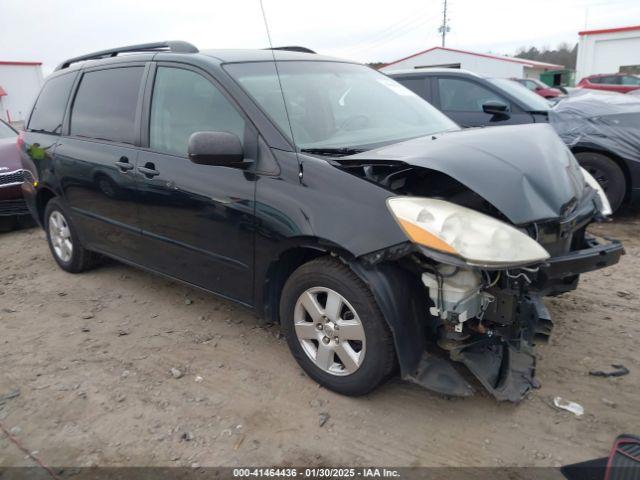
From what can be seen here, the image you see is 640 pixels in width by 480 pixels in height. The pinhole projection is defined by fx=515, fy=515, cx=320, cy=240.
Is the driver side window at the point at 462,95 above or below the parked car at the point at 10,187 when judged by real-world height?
above

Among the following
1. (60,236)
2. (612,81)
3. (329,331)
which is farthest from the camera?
(612,81)

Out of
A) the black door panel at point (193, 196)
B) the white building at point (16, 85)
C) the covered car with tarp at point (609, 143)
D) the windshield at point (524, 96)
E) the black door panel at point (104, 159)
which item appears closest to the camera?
the black door panel at point (193, 196)

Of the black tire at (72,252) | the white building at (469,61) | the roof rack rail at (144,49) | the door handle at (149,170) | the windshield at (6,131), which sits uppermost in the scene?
the white building at (469,61)

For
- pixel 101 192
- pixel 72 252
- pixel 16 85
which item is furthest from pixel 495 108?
pixel 16 85

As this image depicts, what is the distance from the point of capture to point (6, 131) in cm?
782

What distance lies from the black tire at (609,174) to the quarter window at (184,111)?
4.27 m

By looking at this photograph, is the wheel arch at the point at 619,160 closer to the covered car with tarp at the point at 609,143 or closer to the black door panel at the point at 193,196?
the covered car with tarp at the point at 609,143

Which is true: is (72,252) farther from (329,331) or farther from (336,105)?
(329,331)

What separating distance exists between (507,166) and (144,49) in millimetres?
2943

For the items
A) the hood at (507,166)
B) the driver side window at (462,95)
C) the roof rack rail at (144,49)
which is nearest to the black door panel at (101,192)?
the roof rack rail at (144,49)

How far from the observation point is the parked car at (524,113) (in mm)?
5520

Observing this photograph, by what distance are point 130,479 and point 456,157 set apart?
2121 mm

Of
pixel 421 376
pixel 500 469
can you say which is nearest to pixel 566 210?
pixel 421 376

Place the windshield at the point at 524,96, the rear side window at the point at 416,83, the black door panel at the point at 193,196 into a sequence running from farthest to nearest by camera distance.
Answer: the rear side window at the point at 416,83 → the windshield at the point at 524,96 → the black door panel at the point at 193,196
